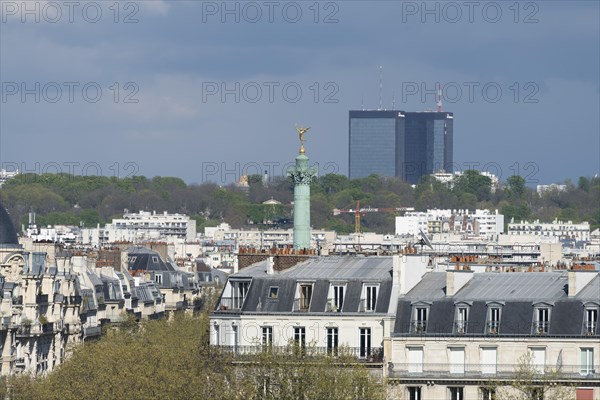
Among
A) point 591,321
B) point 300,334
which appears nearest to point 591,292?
point 591,321

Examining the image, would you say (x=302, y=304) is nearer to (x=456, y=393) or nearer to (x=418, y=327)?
(x=418, y=327)

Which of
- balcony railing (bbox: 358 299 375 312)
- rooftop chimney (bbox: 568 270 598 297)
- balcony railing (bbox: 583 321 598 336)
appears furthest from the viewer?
balcony railing (bbox: 358 299 375 312)

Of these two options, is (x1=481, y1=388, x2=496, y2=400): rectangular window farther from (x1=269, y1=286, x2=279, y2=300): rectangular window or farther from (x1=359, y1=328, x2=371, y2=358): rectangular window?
(x1=269, y1=286, x2=279, y2=300): rectangular window

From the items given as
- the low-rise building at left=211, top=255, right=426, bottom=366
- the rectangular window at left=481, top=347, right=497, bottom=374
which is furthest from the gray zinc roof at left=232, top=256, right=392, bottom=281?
the rectangular window at left=481, top=347, right=497, bottom=374

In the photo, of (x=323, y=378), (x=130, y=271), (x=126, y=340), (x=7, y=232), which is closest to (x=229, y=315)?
(x=323, y=378)

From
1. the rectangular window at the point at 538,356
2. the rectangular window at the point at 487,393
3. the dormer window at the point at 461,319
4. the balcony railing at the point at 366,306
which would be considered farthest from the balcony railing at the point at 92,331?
the rectangular window at the point at 538,356

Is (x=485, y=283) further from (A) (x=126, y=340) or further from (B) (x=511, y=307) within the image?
(A) (x=126, y=340)
